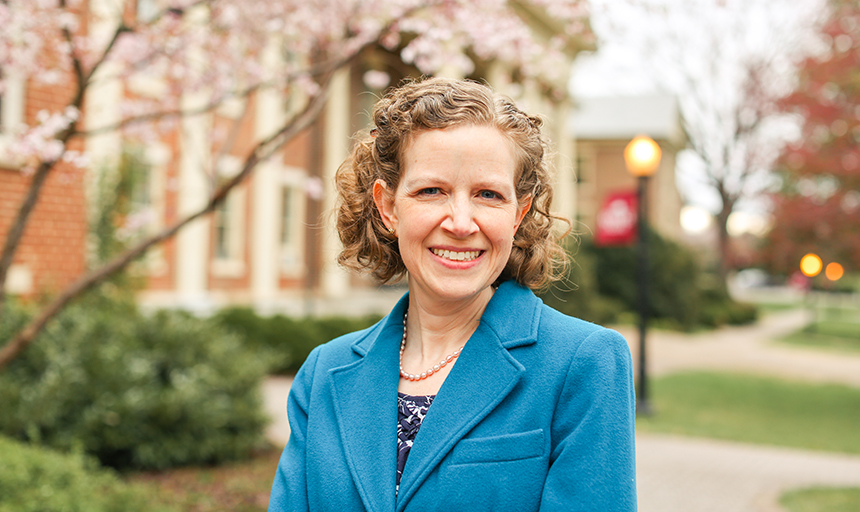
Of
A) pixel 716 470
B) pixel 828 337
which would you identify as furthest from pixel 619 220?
pixel 828 337

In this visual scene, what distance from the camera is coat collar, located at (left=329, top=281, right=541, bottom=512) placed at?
1.63 meters

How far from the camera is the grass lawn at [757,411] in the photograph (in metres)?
9.33

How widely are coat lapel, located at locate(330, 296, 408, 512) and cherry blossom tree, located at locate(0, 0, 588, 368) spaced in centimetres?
275

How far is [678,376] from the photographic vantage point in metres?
14.5

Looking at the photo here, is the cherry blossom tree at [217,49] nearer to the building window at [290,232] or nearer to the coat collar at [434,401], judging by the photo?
the coat collar at [434,401]

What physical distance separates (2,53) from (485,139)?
14.4ft

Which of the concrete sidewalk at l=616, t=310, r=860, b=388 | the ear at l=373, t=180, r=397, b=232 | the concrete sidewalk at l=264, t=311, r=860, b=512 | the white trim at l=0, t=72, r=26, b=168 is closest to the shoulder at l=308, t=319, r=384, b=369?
the ear at l=373, t=180, r=397, b=232

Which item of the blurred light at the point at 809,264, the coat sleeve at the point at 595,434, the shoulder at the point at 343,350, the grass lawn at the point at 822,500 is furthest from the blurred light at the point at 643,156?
the blurred light at the point at 809,264

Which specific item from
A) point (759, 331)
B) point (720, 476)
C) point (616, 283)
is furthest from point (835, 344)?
point (720, 476)

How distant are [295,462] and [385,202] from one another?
0.69 m

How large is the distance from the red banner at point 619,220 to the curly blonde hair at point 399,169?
1090cm

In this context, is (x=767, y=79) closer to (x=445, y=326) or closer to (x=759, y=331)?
(x=759, y=331)

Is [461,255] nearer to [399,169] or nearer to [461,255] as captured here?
[461,255]

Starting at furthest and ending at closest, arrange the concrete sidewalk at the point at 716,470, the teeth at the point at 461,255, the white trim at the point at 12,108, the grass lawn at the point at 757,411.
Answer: the grass lawn at the point at 757,411 < the white trim at the point at 12,108 < the concrete sidewalk at the point at 716,470 < the teeth at the point at 461,255
